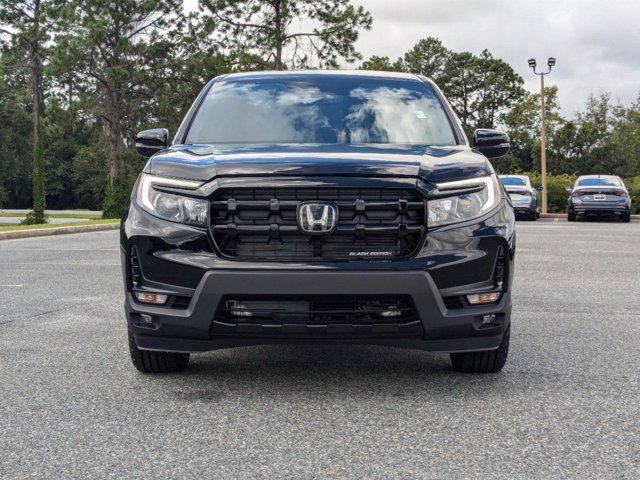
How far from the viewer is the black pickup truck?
14.4ft

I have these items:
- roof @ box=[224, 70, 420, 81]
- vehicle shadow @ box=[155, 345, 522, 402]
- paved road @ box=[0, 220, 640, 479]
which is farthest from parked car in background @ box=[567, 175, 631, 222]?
vehicle shadow @ box=[155, 345, 522, 402]

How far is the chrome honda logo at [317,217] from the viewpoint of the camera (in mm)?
4402

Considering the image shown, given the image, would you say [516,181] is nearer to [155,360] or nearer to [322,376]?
[322,376]

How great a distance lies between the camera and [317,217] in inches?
174

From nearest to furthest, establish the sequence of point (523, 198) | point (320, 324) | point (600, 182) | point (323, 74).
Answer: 1. point (320, 324)
2. point (323, 74)
3. point (600, 182)
4. point (523, 198)

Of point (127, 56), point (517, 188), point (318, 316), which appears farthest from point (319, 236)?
point (127, 56)

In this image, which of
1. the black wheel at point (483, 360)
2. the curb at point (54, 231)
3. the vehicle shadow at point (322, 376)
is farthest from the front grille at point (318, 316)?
the curb at point (54, 231)

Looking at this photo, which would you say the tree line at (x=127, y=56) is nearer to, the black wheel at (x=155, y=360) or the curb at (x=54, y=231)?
the curb at (x=54, y=231)

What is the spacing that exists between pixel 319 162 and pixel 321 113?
136cm

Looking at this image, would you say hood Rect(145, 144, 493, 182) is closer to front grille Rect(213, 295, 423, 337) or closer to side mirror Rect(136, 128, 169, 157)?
front grille Rect(213, 295, 423, 337)

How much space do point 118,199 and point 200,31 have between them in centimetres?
1367

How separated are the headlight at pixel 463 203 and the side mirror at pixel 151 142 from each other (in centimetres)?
228

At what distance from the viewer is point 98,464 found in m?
3.54

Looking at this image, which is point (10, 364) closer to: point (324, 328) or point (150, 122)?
point (324, 328)
